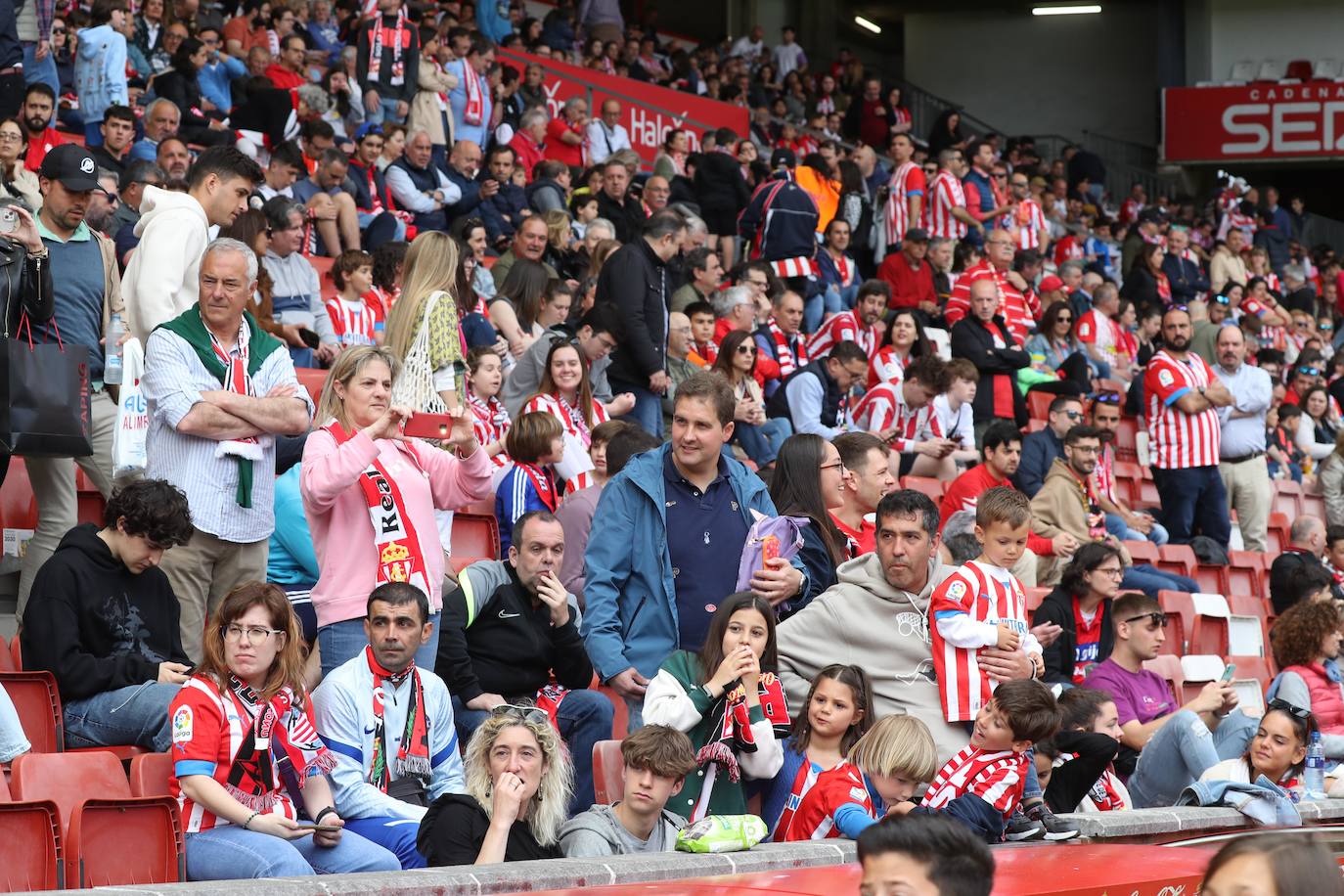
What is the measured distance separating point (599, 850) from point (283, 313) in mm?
5257

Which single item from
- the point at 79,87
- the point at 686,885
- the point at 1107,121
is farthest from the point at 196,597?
the point at 1107,121

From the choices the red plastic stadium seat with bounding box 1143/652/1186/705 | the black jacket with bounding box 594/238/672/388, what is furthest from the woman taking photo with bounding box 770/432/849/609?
the black jacket with bounding box 594/238/672/388

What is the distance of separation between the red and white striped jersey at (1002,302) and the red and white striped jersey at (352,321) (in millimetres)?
5213

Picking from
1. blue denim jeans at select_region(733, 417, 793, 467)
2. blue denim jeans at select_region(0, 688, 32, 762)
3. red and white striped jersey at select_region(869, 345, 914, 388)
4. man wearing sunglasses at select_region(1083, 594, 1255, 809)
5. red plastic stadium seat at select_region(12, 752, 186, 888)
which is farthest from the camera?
red and white striped jersey at select_region(869, 345, 914, 388)

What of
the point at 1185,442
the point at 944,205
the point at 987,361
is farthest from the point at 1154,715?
the point at 944,205

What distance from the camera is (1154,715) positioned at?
23.8 feet

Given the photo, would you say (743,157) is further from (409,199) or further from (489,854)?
(489,854)

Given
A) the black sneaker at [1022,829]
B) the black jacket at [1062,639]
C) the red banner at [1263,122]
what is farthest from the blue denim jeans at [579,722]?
the red banner at [1263,122]

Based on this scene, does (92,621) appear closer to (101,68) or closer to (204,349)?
(204,349)

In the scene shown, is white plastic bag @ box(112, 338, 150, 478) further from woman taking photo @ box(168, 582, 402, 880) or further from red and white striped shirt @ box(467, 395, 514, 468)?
red and white striped shirt @ box(467, 395, 514, 468)

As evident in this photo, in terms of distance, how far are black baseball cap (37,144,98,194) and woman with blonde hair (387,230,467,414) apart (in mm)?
1418

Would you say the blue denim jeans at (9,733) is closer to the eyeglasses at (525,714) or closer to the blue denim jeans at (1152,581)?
the eyeglasses at (525,714)

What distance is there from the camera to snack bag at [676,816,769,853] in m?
4.27

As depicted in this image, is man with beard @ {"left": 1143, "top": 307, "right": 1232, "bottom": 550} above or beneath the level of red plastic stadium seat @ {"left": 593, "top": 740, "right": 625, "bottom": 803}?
above
